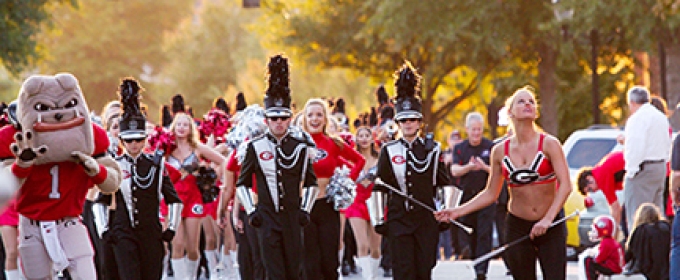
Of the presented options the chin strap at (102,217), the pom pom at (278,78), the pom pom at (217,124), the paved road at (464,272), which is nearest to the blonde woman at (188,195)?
the pom pom at (217,124)

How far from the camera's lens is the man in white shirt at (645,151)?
15.0m

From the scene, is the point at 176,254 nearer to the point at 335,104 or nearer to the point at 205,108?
the point at 335,104

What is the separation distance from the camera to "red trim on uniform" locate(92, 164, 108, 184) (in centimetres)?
987

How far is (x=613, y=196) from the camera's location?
52.5ft

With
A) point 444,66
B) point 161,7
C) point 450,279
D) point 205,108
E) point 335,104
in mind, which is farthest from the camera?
point 161,7

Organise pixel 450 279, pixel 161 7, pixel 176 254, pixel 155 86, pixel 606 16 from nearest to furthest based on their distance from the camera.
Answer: pixel 176 254
pixel 450 279
pixel 606 16
pixel 155 86
pixel 161 7

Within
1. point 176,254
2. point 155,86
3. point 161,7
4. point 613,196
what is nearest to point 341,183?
point 176,254

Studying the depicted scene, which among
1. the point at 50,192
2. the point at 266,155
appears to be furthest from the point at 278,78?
the point at 50,192

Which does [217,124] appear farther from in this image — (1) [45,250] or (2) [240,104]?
(1) [45,250]

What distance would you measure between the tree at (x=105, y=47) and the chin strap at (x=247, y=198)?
2502 inches

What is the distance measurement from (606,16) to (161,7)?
203 feet

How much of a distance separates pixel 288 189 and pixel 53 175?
9.94ft

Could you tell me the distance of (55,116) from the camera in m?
9.80

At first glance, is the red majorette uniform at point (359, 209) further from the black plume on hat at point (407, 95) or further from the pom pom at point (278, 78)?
the pom pom at point (278, 78)
